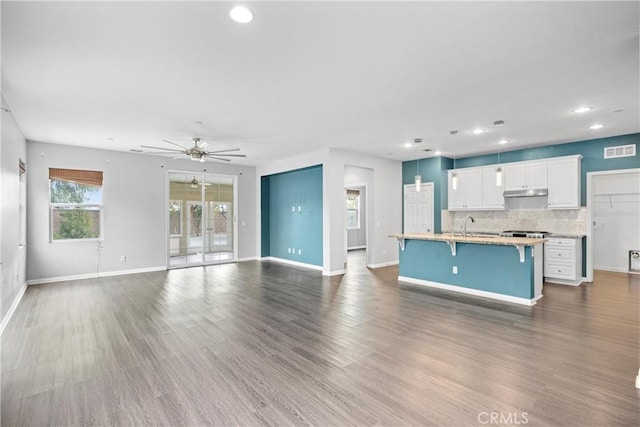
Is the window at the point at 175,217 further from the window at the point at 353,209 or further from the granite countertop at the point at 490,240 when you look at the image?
the window at the point at 353,209

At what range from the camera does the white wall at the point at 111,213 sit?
6.14 m

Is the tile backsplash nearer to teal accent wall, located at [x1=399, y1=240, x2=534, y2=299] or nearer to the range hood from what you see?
the range hood

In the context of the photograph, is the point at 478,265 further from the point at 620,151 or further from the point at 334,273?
the point at 620,151

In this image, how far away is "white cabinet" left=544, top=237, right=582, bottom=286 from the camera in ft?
19.2

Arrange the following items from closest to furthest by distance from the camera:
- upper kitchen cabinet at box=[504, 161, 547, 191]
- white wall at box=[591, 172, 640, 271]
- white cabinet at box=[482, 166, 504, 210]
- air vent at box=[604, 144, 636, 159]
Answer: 1. air vent at box=[604, 144, 636, 159]
2. upper kitchen cabinet at box=[504, 161, 547, 191]
3. white wall at box=[591, 172, 640, 271]
4. white cabinet at box=[482, 166, 504, 210]

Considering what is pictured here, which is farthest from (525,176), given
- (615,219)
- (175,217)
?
(175,217)

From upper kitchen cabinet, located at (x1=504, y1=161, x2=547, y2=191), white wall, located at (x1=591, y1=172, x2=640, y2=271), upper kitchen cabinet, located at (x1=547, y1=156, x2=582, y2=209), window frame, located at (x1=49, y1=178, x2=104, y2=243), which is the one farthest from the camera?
white wall, located at (x1=591, y1=172, x2=640, y2=271)

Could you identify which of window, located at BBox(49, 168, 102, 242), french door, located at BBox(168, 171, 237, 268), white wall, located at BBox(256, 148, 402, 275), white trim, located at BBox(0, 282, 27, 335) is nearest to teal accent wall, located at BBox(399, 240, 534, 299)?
white wall, located at BBox(256, 148, 402, 275)

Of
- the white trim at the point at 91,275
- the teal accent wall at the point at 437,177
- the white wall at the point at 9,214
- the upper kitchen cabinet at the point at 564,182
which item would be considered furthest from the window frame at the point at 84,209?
the upper kitchen cabinet at the point at 564,182

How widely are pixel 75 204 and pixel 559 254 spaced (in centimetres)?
983

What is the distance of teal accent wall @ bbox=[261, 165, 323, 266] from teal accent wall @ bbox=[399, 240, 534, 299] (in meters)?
2.55

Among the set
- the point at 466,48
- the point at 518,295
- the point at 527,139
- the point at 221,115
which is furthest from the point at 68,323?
the point at 527,139

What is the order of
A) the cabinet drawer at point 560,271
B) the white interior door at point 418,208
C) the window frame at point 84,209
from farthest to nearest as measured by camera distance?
the white interior door at point 418,208 → the window frame at point 84,209 → the cabinet drawer at point 560,271

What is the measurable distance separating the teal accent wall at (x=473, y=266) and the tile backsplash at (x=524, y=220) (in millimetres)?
2399
